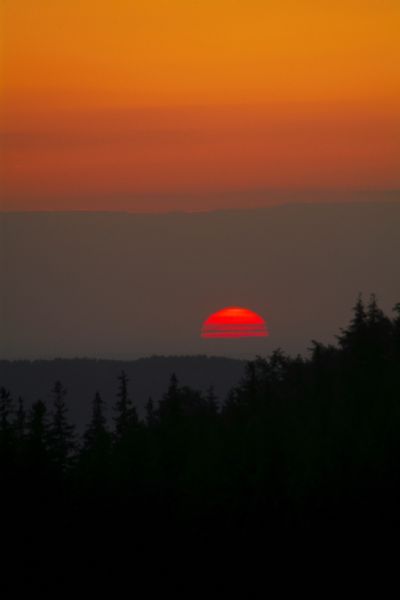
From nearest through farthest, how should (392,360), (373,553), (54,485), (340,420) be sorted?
(373,553) → (54,485) → (340,420) → (392,360)

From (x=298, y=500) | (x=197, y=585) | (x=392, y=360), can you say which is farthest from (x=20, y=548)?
(x=392, y=360)

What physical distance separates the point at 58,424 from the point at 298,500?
37.6 meters

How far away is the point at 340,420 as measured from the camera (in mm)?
101062

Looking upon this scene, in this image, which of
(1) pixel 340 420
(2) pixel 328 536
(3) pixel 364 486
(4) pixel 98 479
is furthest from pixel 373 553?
(1) pixel 340 420

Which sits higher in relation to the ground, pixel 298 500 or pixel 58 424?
pixel 58 424

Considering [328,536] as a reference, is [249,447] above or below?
above

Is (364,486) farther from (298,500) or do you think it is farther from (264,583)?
(264,583)

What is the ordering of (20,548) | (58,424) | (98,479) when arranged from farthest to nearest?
(58,424) → (98,479) → (20,548)

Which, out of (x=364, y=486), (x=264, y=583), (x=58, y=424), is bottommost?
(x=264, y=583)

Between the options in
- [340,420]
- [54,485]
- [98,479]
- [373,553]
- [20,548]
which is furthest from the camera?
[340,420]

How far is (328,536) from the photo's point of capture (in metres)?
72.2

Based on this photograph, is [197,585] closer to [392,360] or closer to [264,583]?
[264,583]

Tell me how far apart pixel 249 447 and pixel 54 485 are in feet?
39.3

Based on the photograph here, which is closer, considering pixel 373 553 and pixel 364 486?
pixel 373 553
